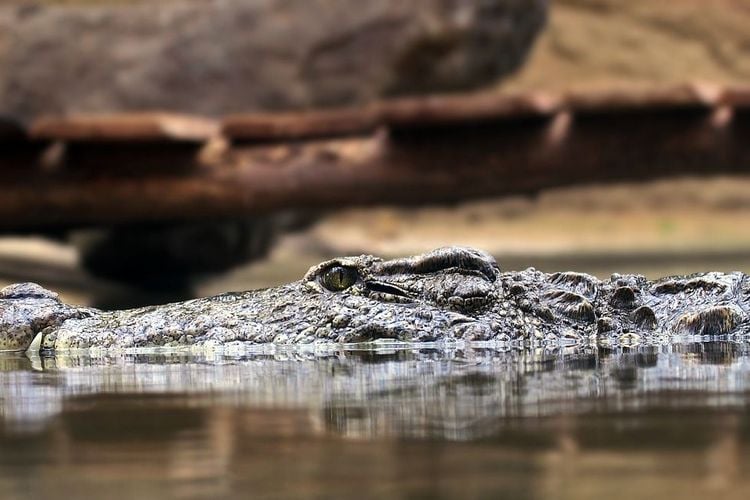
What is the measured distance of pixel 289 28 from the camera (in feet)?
25.0

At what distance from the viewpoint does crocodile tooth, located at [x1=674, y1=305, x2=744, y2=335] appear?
287 centimetres

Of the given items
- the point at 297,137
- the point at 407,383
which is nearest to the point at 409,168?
the point at 297,137

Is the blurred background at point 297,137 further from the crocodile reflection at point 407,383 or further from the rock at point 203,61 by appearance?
the crocodile reflection at point 407,383

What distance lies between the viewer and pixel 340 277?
9.22 ft

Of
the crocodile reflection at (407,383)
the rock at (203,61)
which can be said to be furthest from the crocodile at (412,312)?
the rock at (203,61)

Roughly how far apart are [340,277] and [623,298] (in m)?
0.81

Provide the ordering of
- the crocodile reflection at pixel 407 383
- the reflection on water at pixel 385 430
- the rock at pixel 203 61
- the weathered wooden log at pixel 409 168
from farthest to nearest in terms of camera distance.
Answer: the rock at pixel 203 61
the weathered wooden log at pixel 409 168
the crocodile reflection at pixel 407 383
the reflection on water at pixel 385 430

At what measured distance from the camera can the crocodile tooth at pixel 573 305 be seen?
9.29 feet

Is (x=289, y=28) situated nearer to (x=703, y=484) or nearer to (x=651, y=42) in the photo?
(x=651, y=42)

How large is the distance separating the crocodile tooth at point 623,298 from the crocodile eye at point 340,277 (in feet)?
2.44

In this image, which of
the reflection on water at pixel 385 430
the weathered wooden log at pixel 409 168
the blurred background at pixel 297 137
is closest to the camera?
the reflection on water at pixel 385 430

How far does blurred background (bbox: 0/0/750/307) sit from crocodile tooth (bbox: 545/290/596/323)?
7.25 feet

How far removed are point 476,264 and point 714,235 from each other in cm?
748

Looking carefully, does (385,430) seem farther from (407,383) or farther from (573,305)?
(573,305)
